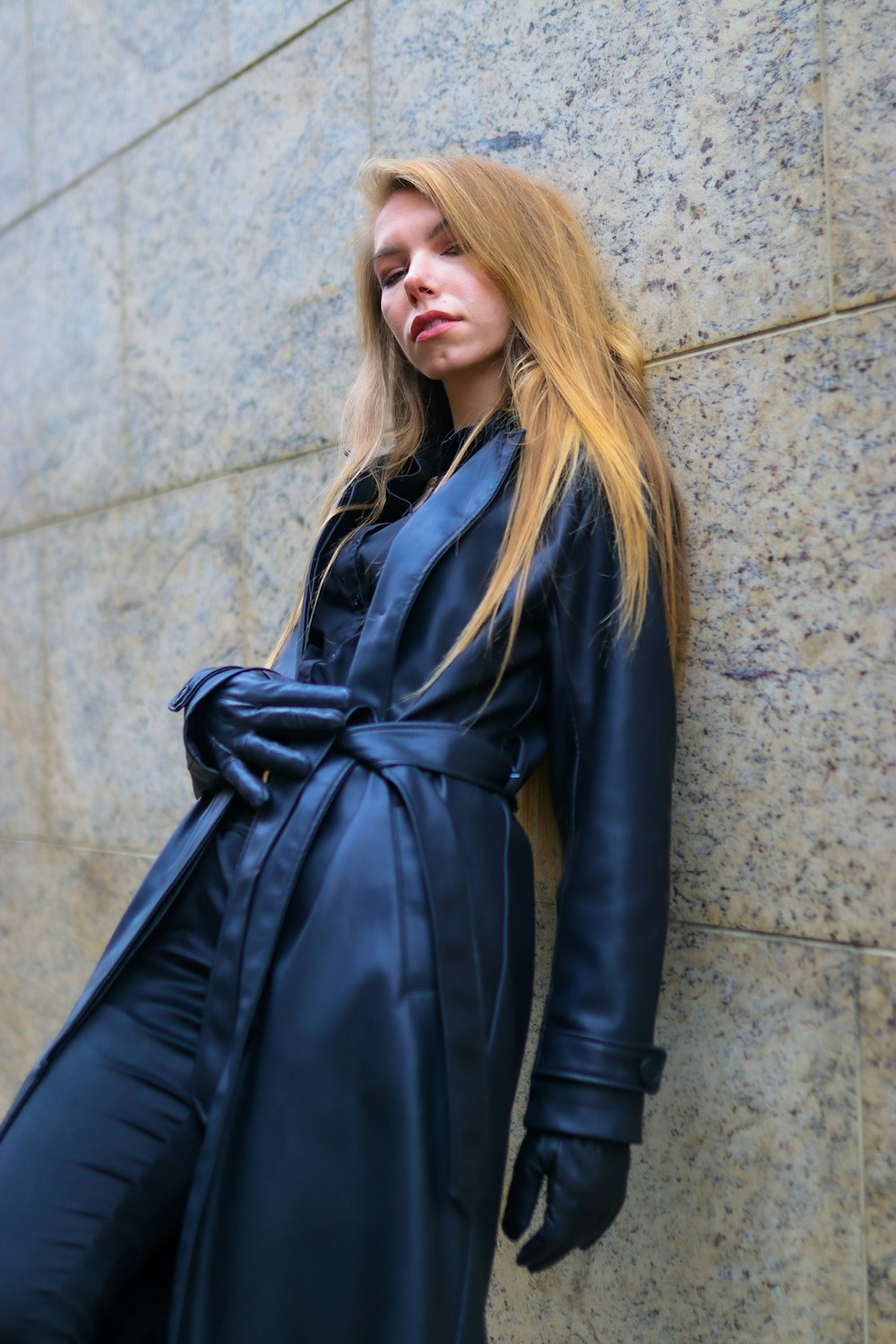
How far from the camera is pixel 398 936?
157 centimetres

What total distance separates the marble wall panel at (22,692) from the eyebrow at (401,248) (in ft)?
7.76

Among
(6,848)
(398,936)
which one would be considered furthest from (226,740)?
(6,848)

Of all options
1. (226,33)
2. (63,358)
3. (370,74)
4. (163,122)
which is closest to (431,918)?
(370,74)

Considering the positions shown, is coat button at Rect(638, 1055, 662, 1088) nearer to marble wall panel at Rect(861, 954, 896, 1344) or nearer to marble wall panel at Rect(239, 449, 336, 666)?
marble wall panel at Rect(861, 954, 896, 1344)

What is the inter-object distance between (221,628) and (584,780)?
5.60 feet

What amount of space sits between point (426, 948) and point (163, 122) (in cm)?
291

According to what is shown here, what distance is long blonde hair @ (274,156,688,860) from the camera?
1806mm

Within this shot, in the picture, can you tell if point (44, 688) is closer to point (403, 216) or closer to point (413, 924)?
point (403, 216)

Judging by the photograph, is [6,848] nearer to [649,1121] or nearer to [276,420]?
[276,420]

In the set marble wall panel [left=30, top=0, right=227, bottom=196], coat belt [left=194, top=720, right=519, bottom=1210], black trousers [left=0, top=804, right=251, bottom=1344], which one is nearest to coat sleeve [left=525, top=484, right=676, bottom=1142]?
coat belt [left=194, top=720, right=519, bottom=1210]

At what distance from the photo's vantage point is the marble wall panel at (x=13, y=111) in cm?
413

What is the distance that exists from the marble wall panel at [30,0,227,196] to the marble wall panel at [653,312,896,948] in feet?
6.93

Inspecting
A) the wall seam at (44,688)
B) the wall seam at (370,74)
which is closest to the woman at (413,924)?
the wall seam at (370,74)

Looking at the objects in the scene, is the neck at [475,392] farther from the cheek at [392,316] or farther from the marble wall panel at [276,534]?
the marble wall panel at [276,534]
